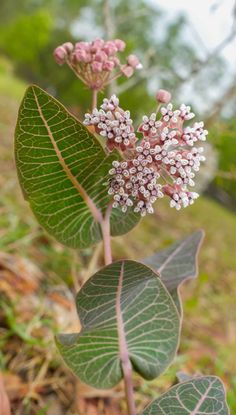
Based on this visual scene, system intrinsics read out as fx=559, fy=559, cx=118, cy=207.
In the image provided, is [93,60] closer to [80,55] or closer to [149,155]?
[80,55]

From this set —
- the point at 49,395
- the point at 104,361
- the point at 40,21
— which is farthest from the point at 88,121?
the point at 40,21

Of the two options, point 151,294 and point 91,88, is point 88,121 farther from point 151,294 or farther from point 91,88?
point 151,294

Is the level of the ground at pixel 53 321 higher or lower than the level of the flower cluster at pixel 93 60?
lower

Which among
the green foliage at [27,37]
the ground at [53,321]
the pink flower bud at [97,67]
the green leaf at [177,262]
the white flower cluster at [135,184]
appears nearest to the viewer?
the white flower cluster at [135,184]

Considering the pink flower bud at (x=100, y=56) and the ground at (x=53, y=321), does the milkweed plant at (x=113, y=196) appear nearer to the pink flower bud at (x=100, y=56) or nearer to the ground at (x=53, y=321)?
the pink flower bud at (x=100, y=56)

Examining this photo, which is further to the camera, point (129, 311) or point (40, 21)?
point (40, 21)

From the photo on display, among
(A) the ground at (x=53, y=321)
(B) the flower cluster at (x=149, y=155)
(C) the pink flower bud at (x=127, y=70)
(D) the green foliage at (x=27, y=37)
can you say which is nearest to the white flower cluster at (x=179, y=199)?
(B) the flower cluster at (x=149, y=155)

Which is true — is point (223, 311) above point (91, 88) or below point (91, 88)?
below

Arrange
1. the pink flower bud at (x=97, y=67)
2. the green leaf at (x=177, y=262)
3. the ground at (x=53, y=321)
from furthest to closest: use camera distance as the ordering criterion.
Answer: the ground at (x=53, y=321), the green leaf at (x=177, y=262), the pink flower bud at (x=97, y=67)
